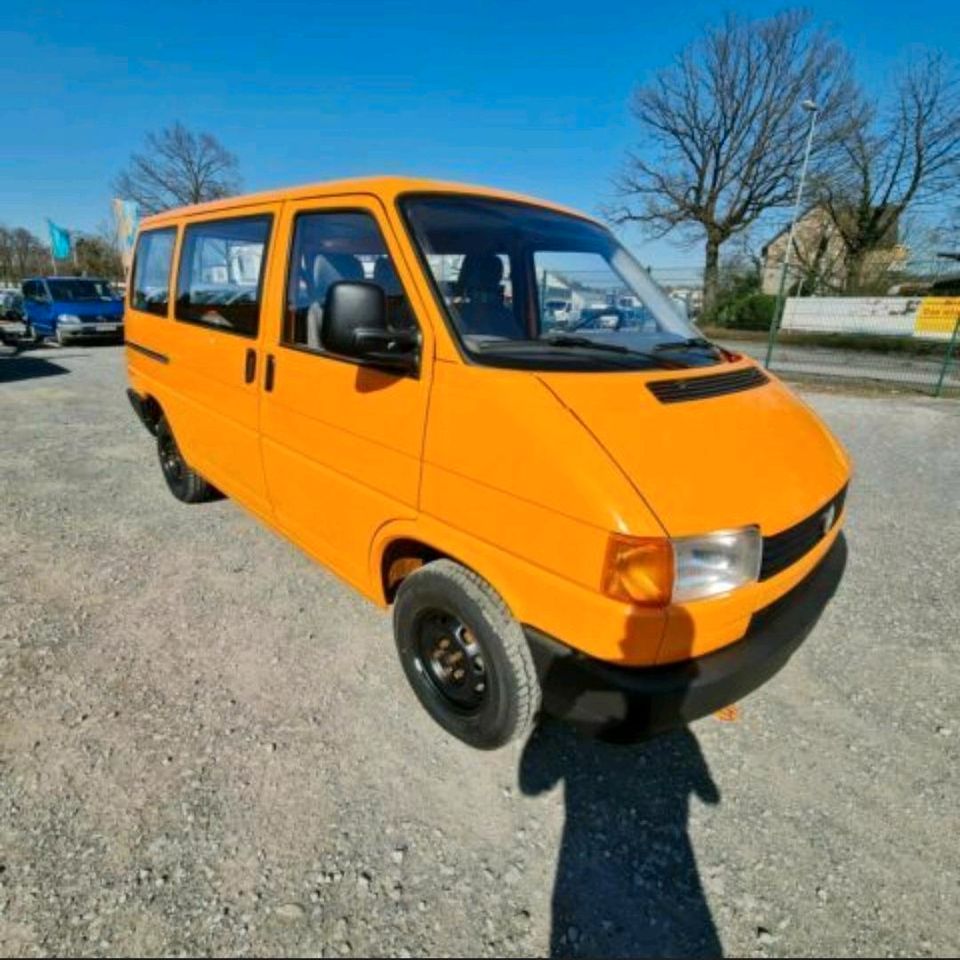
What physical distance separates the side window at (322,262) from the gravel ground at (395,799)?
1619mm

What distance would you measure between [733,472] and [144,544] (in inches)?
154

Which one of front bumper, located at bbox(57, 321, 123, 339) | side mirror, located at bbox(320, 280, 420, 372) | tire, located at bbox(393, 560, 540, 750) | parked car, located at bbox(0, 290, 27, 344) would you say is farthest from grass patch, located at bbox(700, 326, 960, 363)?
parked car, located at bbox(0, 290, 27, 344)

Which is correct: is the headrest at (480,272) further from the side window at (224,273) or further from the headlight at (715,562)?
the headlight at (715,562)

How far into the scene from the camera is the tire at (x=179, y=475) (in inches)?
177

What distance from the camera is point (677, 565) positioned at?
5.56 ft

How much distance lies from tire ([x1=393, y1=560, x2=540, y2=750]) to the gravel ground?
0.16m

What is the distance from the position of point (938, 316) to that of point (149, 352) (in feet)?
53.2

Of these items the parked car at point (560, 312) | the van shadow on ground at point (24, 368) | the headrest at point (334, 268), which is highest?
the headrest at point (334, 268)

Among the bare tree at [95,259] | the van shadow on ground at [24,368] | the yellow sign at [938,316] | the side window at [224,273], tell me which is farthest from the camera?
the bare tree at [95,259]

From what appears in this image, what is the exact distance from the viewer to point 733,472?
73.7 inches

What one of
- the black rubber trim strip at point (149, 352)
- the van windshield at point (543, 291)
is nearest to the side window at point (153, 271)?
the black rubber trim strip at point (149, 352)

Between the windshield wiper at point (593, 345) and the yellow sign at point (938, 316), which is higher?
the yellow sign at point (938, 316)

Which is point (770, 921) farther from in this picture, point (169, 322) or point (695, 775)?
point (169, 322)

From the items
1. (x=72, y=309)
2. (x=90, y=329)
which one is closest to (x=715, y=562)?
(x=90, y=329)
